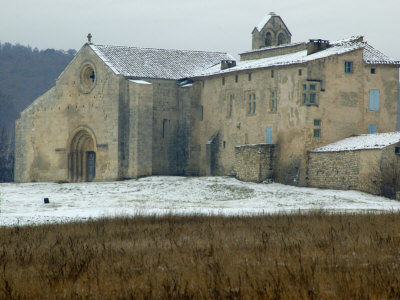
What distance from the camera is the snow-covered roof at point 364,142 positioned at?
41875mm

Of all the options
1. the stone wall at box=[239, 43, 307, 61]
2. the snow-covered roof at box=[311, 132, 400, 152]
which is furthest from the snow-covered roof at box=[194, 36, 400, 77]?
the snow-covered roof at box=[311, 132, 400, 152]

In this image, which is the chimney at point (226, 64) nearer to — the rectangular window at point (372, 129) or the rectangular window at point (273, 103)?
the rectangular window at point (273, 103)

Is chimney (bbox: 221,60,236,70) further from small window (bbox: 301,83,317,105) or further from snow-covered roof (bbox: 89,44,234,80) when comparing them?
small window (bbox: 301,83,317,105)

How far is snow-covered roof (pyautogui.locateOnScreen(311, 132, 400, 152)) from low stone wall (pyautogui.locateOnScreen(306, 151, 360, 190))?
0.33m

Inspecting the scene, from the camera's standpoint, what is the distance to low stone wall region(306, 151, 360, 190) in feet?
140

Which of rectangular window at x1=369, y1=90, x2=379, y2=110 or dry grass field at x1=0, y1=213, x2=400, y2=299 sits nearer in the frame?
dry grass field at x1=0, y1=213, x2=400, y2=299

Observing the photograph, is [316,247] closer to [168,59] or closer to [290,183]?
[290,183]

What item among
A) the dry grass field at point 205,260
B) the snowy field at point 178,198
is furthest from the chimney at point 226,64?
the dry grass field at point 205,260

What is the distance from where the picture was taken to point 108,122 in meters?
54.1

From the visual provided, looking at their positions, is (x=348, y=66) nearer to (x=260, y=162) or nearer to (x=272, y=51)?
(x=260, y=162)

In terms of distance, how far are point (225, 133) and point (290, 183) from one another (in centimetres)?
759

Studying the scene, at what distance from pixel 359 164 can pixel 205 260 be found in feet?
86.6

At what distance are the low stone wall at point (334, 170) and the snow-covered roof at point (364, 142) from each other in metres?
0.33

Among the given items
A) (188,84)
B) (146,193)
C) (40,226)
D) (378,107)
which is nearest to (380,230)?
(40,226)
